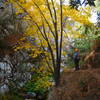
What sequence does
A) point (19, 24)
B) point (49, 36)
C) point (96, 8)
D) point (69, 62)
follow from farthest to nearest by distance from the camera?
point (19, 24)
point (69, 62)
point (49, 36)
point (96, 8)

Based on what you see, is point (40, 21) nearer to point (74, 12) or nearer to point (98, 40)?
point (74, 12)

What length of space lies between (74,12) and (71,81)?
10.4 ft

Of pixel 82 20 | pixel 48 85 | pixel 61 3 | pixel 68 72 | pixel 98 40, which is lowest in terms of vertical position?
pixel 48 85

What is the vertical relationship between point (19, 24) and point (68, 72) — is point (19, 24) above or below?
above

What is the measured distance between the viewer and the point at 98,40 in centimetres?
1066

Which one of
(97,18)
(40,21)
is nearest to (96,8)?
(97,18)

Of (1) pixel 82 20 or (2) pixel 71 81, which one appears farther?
(1) pixel 82 20

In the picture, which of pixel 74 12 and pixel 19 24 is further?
pixel 19 24

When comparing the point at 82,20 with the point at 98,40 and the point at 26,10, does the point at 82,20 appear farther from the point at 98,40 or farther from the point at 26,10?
the point at 26,10

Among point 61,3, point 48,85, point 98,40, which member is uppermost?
point 61,3

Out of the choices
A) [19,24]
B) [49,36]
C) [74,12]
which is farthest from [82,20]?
[19,24]

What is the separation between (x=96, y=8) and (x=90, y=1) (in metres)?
0.56

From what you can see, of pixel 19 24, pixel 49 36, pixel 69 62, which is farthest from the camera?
pixel 19 24

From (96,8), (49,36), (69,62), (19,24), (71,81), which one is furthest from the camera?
(19,24)
